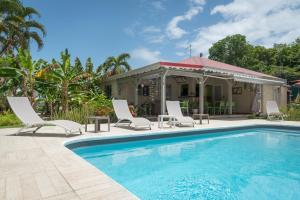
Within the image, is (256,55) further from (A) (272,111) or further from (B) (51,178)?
(B) (51,178)

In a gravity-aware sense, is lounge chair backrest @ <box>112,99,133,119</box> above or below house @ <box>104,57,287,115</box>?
below

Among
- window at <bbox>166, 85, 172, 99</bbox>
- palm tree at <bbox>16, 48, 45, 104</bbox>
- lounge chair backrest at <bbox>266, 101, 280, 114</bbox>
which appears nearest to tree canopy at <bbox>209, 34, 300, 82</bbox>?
window at <bbox>166, 85, 172, 99</bbox>

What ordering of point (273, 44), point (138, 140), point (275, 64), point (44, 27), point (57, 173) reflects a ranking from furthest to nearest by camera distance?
1. point (273, 44)
2. point (275, 64)
3. point (44, 27)
4. point (138, 140)
5. point (57, 173)

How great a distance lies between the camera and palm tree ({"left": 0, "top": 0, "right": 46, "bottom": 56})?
16970 millimetres

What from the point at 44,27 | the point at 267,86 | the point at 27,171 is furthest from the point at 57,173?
the point at 44,27

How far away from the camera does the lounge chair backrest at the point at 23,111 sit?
24.5 feet

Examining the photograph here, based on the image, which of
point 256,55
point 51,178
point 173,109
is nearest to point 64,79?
point 173,109

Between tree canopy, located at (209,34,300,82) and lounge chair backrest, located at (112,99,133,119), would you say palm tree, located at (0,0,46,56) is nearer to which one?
lounge chair backrest, located at (112,99,133,119)

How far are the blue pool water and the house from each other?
21.4 ft

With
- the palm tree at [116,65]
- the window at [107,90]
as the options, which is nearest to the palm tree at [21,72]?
the window at [107,90]

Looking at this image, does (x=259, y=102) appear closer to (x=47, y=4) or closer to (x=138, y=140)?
(x=138, y=140)

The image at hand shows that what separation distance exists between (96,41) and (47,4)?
917 cm

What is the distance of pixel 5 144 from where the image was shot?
238 inches

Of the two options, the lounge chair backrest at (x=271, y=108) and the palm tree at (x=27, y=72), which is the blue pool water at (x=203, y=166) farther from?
the palm tree at (x=27, y=72)
